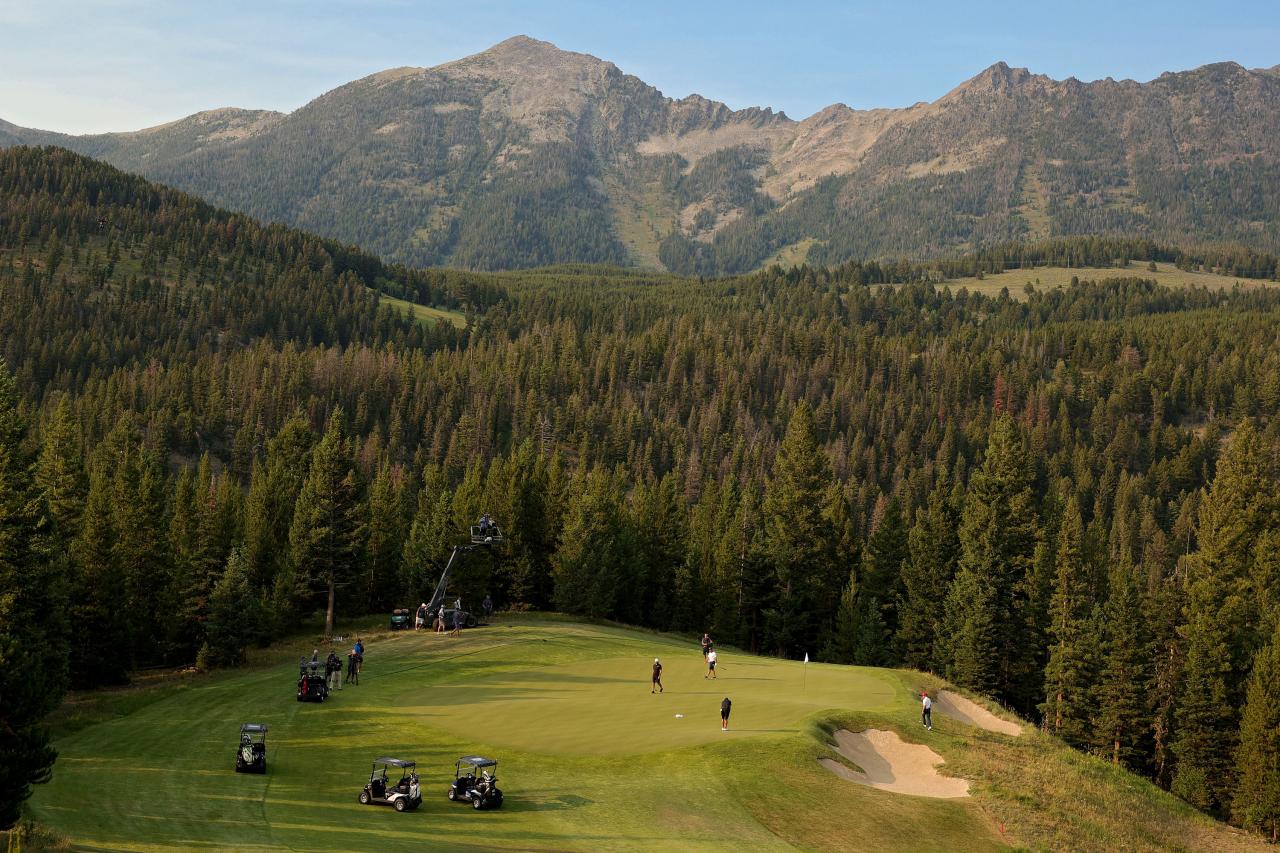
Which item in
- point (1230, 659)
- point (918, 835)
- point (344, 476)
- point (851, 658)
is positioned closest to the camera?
point (918, 835)

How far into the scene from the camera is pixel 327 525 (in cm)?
8475

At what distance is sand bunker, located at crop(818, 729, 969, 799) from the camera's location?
4516 centimetres

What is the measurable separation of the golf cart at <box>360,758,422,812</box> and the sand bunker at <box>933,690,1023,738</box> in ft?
104

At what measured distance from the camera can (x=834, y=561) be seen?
10800 cm

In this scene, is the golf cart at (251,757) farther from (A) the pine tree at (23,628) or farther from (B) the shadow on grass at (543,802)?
(B) the shadow on grass at (543,802)

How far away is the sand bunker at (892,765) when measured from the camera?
45.2 metres

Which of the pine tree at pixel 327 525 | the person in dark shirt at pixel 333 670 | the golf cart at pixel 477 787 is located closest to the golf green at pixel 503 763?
the golf cart at pixel 477 787

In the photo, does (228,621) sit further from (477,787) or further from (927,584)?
(927,584)

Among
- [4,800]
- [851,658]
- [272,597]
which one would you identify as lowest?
[851,658]

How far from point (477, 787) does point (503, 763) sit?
6.19 meters

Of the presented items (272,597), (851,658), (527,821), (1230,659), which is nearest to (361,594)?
(272,597)

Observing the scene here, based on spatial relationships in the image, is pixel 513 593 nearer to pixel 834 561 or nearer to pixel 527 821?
pixel 834 561

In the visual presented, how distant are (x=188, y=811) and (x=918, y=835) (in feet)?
89.7

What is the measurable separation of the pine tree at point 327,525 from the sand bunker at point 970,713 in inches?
1892
